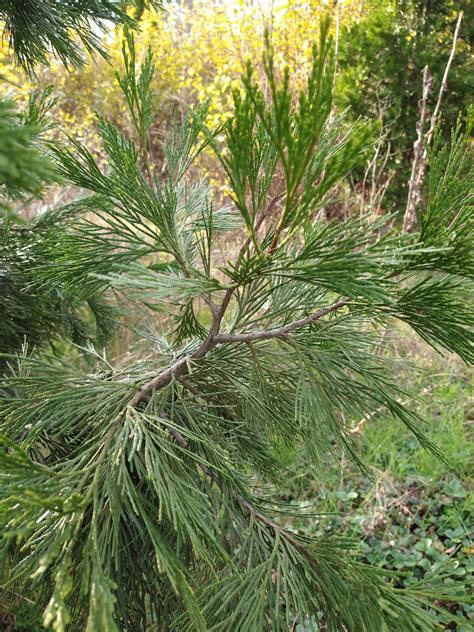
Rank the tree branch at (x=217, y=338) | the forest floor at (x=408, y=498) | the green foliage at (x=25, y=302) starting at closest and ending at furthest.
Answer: the tree branch at (x=217, y=338) → the green foliage at (x=25, y=302) → the forest floor at (x=408, y=498)

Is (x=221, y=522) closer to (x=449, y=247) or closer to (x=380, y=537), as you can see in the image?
(x=449, y=247)

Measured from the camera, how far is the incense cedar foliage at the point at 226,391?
1.83 ft

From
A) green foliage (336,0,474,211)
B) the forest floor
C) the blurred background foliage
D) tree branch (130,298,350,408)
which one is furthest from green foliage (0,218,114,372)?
green foliage (336,0,474,211)

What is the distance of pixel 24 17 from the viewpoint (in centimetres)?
124

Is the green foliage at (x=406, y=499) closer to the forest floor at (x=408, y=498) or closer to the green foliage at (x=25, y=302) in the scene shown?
the forest floor at (x=408, y=498)

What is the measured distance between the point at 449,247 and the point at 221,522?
1.84ft

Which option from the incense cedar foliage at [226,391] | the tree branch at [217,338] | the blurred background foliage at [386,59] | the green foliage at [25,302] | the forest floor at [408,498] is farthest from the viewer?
the blurred background foliage at [386,59]

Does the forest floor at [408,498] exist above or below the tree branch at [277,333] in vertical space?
below

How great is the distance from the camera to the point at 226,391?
0.93 metres

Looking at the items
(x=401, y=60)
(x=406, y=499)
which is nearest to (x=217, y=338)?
(x=406, y=499)

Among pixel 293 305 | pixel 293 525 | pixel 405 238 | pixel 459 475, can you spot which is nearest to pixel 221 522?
pixel 293 305

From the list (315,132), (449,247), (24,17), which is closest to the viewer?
(315,132)

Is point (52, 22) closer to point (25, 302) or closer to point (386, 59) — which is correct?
point (25, 302)

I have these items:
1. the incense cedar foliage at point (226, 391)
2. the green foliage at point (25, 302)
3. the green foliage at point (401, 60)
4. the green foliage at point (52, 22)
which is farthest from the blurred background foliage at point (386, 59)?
the incense cedar foliage at point (226, 391)
